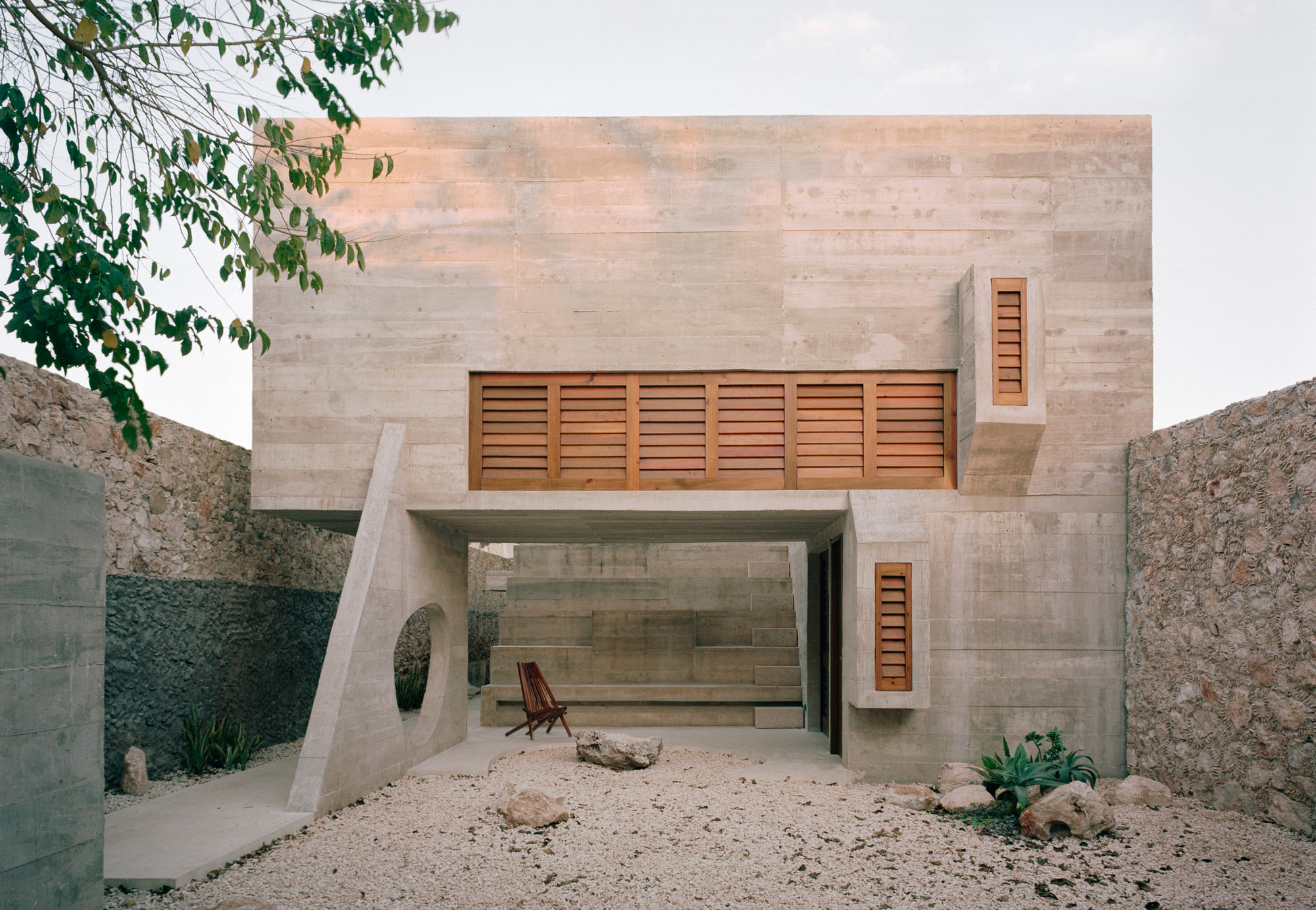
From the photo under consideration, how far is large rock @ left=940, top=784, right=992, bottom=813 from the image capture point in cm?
702

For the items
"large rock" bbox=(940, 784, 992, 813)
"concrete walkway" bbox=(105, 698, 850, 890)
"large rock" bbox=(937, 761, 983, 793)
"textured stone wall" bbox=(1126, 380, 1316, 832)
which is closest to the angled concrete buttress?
"concrete walkway" bbox=(105, 698, 850, 890)

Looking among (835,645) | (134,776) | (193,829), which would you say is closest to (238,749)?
(134,776)

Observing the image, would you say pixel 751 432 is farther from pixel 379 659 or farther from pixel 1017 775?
pixel 379 659

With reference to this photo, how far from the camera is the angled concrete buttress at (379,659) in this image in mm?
7207

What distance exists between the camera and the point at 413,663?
14.9 metres

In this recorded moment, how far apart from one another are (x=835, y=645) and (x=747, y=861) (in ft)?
13.0

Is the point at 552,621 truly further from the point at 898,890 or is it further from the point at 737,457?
the point at 898,890

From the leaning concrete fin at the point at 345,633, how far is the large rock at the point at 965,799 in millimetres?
4683

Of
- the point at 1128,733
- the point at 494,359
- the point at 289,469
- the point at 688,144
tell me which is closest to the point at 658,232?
the point at 688,144

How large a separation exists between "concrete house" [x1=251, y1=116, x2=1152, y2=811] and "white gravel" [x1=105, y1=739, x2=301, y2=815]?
1.88m

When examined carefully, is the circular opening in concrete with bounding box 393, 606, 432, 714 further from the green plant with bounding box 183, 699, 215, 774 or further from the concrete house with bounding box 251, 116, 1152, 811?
the concrete house with bounding box 251, 116, 1152, 811

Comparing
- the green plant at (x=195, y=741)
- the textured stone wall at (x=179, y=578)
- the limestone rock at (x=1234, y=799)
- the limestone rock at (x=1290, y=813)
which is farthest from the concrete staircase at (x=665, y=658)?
the limestone rock at (x=1290, y=813)

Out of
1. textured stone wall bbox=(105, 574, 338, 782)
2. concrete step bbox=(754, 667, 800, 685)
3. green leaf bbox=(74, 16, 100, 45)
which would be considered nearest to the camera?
green leaf bbox=(74, 16, 100, 45)

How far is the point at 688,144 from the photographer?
8.71m
